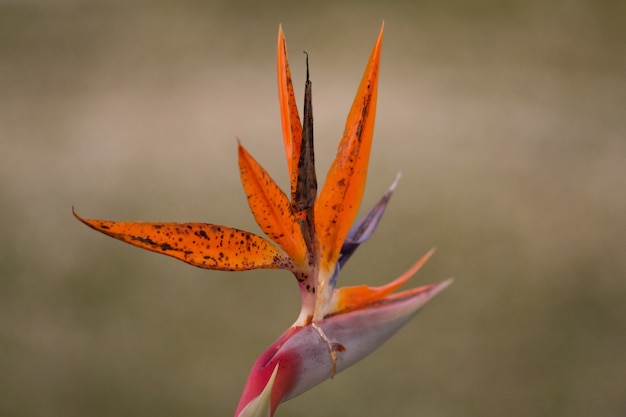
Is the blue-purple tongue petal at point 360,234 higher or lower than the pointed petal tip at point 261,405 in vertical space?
higher

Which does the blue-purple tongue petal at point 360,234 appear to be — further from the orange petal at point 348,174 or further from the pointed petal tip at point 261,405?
the pointed petal tip at point 261,405

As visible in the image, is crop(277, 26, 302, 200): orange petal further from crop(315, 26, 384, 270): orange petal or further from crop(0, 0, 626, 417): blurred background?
crop(0, 0, 626, 417): blurred background

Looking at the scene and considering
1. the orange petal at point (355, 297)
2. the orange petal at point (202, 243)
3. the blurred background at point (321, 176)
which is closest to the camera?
the orange petal at point (202, 243)

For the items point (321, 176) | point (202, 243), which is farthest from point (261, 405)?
point (321, 176)

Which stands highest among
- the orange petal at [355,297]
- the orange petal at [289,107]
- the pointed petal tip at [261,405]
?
the orange petal at [289,107]

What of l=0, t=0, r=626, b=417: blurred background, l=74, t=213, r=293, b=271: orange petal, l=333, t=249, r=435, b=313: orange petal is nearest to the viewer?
l=74, t=213, r=293, b=271: orange petal

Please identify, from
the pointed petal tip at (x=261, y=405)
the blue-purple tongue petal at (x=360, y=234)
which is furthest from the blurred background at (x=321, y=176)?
the pointed petal tip at (x=261, y=405)

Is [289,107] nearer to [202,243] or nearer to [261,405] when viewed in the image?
[202,243]

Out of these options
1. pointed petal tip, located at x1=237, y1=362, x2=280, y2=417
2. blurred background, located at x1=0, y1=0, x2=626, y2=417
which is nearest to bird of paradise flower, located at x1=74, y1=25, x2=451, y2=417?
pointed petal tip, located at x1=237, y1=362, x2=280, y2=417
